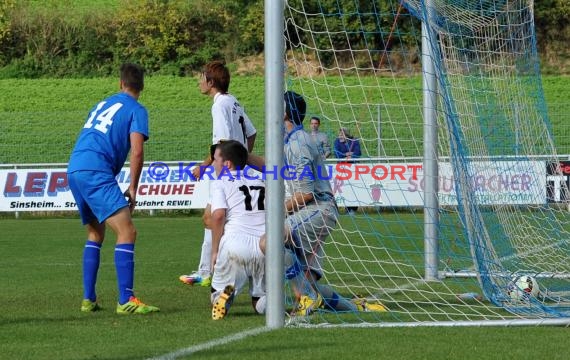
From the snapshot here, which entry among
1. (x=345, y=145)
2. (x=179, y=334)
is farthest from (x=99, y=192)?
(x=345, y=145)

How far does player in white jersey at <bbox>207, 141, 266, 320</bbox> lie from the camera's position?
24.5 ft

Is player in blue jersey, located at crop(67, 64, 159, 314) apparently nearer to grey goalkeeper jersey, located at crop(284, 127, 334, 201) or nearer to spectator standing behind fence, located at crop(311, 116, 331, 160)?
grey goalkeeper jersey, located at crop(284, 127, 334, 201)

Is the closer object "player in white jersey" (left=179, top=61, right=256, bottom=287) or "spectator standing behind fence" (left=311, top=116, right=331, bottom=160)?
"spectator standing behind fence" (left=311, top=116, right=331, bottom=160)

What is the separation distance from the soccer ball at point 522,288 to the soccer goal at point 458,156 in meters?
0.01

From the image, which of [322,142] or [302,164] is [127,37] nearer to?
[322,142]

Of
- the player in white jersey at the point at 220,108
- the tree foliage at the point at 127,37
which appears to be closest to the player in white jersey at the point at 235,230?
the player in white jersey at the point at 220,108

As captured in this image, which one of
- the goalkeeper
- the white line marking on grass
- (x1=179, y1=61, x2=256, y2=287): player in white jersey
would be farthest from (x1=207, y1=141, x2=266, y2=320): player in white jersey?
(x1=179, y1=61, x2=256, y2=287): player in white jersey

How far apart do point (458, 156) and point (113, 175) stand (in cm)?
246

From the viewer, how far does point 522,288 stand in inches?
308

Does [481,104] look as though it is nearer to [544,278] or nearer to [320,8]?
[544,278]

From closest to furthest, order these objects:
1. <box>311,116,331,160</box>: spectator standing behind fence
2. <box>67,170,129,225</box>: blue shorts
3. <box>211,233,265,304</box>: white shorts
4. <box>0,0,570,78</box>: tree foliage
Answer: <box>211,233,265,304</box>: white shorts
<box>67,170,129,225</box>: blue shorts
<box>311,116,331,160</box>: spectator standing behind fence
<box>0,0,570,78</box>: tree foliage

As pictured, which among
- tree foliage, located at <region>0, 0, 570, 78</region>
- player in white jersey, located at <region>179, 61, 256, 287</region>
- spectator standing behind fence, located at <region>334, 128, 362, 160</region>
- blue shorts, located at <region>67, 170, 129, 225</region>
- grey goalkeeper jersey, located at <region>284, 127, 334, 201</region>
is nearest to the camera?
grey goalkeeper jersey, located at <region>284, 127, 334, 201</region>

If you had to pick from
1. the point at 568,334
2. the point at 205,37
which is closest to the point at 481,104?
the point at 568,334

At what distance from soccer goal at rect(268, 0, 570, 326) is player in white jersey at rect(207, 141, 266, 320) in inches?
22.9
